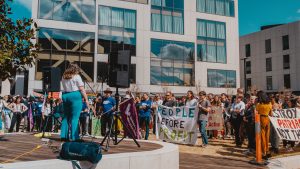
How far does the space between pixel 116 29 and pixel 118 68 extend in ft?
98.8

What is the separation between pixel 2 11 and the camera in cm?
794

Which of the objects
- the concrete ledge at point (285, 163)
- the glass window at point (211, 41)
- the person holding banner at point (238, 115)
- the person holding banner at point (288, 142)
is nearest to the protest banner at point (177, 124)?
the person holding banner at point (238, 115)

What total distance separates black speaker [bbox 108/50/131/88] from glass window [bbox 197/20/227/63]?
1341 inches

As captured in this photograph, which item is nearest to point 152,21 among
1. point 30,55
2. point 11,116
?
point 11,116

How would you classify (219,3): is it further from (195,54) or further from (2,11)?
(2,11)

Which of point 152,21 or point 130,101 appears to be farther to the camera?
point 152,21

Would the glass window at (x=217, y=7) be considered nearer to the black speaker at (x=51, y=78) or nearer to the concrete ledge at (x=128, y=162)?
the black speaker at (x=51, y=78)

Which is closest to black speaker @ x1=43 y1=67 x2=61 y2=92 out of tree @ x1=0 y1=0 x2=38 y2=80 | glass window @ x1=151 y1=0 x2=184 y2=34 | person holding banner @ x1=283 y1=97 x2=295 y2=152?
tree @ x1=0 y1=0 x2=38 y2=80

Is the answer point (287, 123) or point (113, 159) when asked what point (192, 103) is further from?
point (113, 159)

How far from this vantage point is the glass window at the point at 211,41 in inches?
1636

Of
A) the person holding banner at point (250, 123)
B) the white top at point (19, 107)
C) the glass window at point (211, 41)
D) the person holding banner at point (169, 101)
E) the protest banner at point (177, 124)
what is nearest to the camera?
the person holding banner at point (250, 123)

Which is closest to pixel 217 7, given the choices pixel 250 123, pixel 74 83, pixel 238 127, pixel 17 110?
pixel 17 110

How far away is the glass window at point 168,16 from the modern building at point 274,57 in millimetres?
14605

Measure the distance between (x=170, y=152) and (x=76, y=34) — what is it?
30307 millimetres
